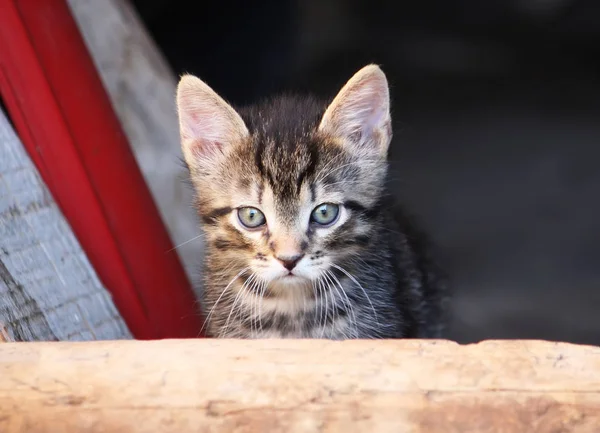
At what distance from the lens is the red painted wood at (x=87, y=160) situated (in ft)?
8.19

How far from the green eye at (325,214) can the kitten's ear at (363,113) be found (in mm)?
218

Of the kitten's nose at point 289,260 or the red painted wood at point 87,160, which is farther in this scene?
the red painted wood at point 87,160

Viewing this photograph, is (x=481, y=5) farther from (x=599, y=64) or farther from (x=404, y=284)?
(x=404, y=284)

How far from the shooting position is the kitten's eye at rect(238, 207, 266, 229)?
6.66 feet

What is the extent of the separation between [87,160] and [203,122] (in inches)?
27.4

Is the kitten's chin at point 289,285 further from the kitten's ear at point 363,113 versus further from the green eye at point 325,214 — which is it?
the kitten's ear at point 363,113

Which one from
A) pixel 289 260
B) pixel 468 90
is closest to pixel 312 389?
pixel 289 260

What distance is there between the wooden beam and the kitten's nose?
47 cm

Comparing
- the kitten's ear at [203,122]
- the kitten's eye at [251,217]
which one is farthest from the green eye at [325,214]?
the kitten's ear at [203,122]

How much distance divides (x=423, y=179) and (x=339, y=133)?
163cm

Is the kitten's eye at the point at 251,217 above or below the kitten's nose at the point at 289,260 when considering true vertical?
above

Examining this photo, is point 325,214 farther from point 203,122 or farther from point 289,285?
point 203,122

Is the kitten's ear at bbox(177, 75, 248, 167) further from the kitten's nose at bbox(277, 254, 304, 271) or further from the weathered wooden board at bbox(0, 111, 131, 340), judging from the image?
the weathered wooden board at bbox(0, 111, 131, 340)

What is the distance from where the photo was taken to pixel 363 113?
2125 mm
